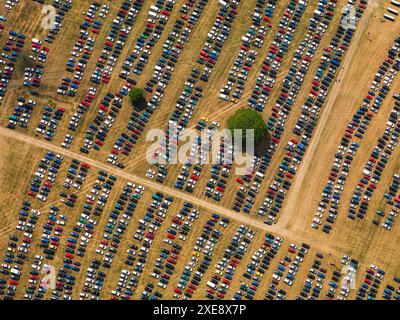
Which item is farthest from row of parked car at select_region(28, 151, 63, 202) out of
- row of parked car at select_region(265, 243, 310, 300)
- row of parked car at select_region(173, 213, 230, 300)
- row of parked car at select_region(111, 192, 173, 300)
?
row of parked car at select_region(265, 243, 310, 300)

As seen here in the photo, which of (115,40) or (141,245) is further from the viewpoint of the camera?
(115,40)

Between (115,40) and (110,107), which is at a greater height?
(115,40)

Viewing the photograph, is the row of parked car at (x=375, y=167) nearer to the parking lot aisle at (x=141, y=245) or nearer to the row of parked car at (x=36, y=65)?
the parking lot aisle at (x=141, y=245)

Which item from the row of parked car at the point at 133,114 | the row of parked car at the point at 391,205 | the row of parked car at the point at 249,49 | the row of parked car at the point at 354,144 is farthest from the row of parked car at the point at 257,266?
the row of parked car at the point at 133,114

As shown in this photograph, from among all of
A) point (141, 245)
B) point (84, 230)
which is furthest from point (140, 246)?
point (84, 230)

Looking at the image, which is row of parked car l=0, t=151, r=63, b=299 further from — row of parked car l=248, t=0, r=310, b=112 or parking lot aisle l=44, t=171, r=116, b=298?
row of parked car l=248, t=0, r=310, b=112

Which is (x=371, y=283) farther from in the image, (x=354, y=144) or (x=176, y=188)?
(x=176, y=188)
